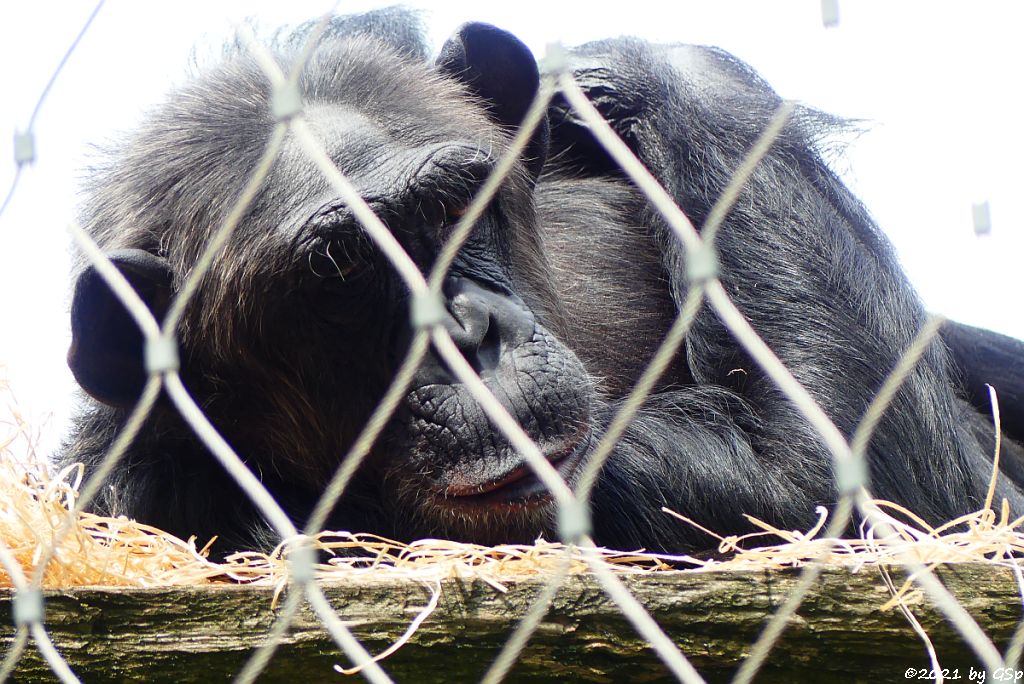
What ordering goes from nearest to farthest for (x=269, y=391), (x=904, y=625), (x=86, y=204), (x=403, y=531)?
(x=904, y=625) → (x=403, y=531) → (x=269, y=391) → (x=86, y=204)

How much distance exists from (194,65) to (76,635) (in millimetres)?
2085

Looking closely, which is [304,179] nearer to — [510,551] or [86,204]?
[86,204]

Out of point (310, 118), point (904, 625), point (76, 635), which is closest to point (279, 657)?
point (76, 635)

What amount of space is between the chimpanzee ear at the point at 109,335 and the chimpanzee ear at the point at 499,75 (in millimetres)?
963

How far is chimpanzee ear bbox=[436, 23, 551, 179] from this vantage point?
130 inches

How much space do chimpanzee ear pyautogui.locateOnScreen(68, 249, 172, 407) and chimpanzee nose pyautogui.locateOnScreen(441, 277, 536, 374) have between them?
0.75 metres

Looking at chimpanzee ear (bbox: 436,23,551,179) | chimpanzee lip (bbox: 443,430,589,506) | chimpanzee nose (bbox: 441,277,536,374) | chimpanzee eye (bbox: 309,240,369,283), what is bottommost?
chimpanzee lip (bbox: 443,430,589,506)

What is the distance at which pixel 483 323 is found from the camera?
2562mm

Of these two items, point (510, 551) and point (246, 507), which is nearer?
point (510, 551)

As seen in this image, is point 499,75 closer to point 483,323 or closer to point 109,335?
point 483,323

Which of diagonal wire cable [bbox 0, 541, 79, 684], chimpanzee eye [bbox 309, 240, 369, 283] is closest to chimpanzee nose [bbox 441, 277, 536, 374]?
chimpanzee eye [bbox 309, 240, 369, 283]

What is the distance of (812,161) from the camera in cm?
350

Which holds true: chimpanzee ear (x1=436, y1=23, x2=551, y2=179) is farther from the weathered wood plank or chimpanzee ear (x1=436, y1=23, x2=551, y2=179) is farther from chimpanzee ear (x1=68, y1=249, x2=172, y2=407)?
the weathered wood plank

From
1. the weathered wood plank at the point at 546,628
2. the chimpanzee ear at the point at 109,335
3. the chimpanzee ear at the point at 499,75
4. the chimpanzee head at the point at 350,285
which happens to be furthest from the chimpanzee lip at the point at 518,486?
the chimpanzee ear at the point at 499,75
